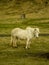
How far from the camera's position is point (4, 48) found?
17547mm

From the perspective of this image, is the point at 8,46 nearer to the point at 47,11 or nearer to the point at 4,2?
the point at 47,11

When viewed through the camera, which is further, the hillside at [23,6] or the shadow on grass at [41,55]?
the hillside at [23,6]

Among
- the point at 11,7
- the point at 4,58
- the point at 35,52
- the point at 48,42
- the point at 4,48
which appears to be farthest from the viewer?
the point at 11,7

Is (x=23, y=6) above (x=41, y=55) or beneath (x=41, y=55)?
above

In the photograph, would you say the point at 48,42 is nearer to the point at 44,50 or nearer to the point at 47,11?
the point at 44,50

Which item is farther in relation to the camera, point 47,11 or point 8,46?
point 47,11

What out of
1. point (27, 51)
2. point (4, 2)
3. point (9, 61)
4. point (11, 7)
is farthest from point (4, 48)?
point (4, 2)

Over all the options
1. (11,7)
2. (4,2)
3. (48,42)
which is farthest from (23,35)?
(4,2)

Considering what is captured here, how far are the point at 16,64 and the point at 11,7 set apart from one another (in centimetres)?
4842

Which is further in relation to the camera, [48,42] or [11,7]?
[11,7]

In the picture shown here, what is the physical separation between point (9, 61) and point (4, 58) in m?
0.73

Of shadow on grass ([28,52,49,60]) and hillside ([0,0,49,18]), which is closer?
shadow on grass ([28,52,49,60])

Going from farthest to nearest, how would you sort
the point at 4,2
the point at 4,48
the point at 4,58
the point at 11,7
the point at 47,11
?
1. the point at 4,2
2. the point at 11,7
3. the point at 47,11
4. the point at 4,48
5. the point at 4,58

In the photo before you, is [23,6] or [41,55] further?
[23,6]
